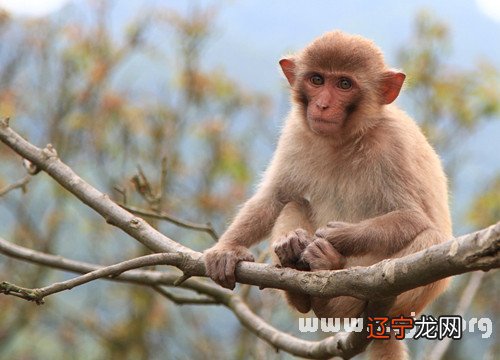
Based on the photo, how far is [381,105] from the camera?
5.57m

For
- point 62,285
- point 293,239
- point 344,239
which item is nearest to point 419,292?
point 344,239

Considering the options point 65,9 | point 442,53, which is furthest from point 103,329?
point 442,53

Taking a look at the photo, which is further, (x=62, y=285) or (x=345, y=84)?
(x=345, y=84)

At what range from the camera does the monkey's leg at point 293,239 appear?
4.65m

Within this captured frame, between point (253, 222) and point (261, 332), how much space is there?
778 millimetres

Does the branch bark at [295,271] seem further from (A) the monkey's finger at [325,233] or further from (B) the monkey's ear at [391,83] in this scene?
(B) the monkey's ear at [391,83]

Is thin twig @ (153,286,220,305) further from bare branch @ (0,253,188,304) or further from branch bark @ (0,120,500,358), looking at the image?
bare branch @ (0,253,188,304)

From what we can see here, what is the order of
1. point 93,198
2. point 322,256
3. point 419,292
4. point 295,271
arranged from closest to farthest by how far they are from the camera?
1. point 295,271
2. point 322,256
3. point 93,198
4. point 419,292

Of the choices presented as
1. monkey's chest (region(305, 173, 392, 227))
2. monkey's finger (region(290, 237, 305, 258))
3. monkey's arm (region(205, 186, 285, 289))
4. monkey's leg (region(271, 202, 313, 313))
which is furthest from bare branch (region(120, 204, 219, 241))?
monkey's finger (region(290, 237, 305, 258))

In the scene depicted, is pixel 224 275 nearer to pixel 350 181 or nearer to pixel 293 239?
pixel 293 239

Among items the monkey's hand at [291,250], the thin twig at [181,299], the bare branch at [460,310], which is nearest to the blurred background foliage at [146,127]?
the bare branch at [460,310]

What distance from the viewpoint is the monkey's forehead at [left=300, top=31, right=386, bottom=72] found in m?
5.29

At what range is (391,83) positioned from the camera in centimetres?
553

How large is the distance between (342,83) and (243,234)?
3.87ft
